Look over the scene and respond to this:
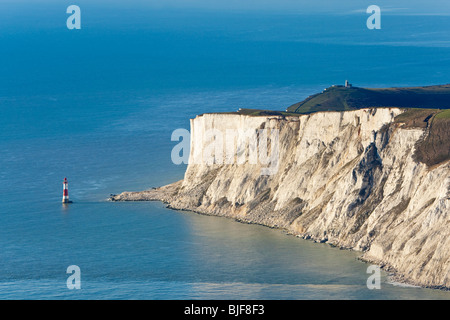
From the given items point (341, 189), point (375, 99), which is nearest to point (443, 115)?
point (341, 189)

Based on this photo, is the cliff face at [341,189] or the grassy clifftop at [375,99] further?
the grassy clifftop at [375,99]

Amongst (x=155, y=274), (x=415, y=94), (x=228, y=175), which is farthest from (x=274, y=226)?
(x=415, y=94)

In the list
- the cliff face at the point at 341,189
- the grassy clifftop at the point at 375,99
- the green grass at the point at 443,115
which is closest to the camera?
the cliff face at the point at 341,189

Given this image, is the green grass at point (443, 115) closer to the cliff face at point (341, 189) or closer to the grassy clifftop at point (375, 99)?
the cliff face at point (341, 189)

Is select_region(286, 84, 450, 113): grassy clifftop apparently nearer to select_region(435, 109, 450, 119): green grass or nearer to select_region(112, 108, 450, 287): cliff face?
select_region(112, 108, 450, 287): cliff face

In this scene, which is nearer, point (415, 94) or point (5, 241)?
point (5, 241)

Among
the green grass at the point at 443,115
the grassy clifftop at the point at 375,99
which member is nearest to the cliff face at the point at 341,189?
the green grass at the point at 443,115

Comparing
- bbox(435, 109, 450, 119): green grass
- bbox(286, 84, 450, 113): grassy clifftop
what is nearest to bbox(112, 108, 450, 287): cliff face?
bbox(435, 109, 450, 119): green grass

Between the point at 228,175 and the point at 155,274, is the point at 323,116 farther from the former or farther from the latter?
the point at 155,274
